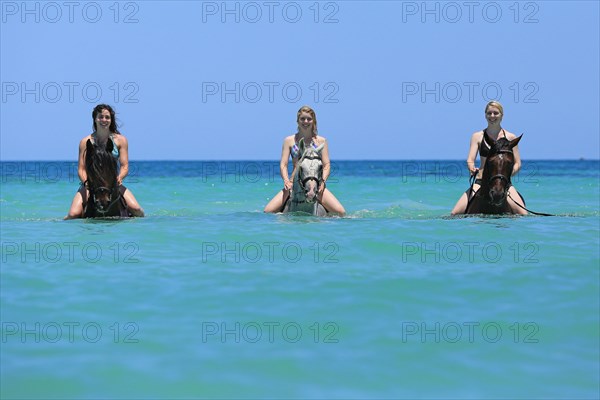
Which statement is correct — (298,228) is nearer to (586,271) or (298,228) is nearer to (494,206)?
(494,206)

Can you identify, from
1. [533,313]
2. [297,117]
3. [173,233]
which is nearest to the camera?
[533,313]

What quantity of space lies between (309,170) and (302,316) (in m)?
5.66

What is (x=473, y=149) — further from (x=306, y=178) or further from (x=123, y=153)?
(x=123, y=153)

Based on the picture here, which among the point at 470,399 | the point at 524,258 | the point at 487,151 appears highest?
the point at 487,151

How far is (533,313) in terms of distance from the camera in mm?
5805

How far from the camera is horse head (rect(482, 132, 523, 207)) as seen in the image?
10656 mm

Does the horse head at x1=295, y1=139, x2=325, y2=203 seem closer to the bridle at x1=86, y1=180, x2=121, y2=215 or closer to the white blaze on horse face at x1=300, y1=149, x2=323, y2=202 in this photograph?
the white blaze on horse face at x1=300, y1=149, x2=323, y2=202

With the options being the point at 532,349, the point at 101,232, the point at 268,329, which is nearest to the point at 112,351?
the point at 268,329

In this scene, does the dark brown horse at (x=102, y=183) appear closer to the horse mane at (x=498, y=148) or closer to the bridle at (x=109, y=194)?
the bridle at (x=109, y=194)

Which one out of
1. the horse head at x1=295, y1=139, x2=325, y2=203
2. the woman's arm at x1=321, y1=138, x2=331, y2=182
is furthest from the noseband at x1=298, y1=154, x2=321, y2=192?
the woman's arm at x1=321, y1=138, x2=331, y2=182

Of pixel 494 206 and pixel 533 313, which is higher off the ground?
pixel 494 206

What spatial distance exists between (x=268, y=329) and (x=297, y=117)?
6.80 m

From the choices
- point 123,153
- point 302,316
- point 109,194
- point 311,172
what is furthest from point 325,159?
point 302,316

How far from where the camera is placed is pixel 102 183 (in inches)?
425
